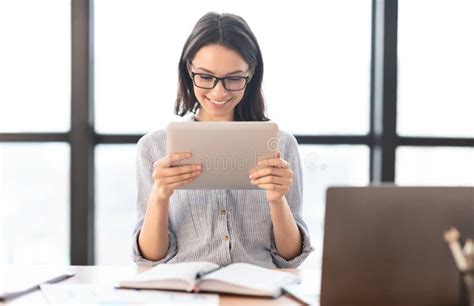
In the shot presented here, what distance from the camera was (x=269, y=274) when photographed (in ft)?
5.05

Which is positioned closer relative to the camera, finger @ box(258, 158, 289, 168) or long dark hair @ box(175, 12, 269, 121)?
finger @ box(258, 158, 289, 168)

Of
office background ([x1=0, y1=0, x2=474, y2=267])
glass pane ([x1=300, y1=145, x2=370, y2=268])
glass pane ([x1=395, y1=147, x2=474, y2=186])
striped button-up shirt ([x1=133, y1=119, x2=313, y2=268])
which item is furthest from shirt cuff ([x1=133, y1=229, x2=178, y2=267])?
glass pane ([x1=395, y1=147, x2=474, y2=186])

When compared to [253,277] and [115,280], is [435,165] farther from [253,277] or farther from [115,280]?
[115,280]

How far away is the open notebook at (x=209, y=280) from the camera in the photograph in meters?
1.43

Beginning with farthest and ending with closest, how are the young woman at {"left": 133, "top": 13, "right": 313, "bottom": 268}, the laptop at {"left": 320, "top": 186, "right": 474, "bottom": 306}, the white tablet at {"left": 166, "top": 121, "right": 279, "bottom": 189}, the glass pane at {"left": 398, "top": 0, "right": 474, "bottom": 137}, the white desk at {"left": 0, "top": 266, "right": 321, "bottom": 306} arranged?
1. the glass pane at {"left": 398, "top": 0, "right": 474, "bottom": 137}
2. the young woman at {"left": 133, "top": 13, "right": 313, "bottom": 268}
3. the white tablet at {"left": 166, "top": 121, "right": 279, "bottom": 189}
4. the white desk at {"left": 0, "top": 266, "right": 321, "bottom": 306}
5. the laptop at {"left": 320, "top": 186, "right": 474, "bottom": 306}

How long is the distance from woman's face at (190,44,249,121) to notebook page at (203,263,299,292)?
541mm

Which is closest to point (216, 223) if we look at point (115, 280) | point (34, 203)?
point (115, 280)

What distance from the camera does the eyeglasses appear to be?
1.89 meters

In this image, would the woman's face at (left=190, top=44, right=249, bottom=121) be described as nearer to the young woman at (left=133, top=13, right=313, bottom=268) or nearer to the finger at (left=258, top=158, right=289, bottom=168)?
the young woman at (left=133, top=13, right=313, bottom=268)

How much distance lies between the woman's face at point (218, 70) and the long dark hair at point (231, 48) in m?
0.02

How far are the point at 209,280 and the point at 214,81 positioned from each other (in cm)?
65

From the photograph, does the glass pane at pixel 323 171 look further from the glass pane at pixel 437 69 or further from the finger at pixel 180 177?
the finger at pixel 180 177

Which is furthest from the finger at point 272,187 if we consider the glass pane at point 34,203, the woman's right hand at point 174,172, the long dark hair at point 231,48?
the glass pane at point 34,203

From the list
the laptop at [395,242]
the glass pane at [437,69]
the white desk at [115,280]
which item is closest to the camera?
the laptop at [395,242]
